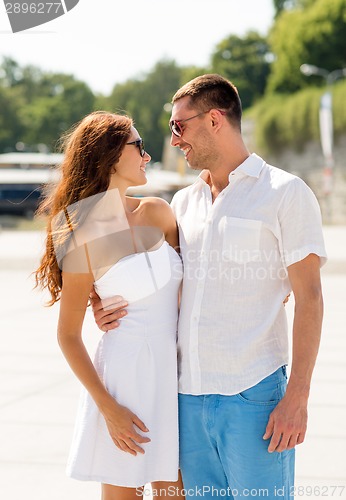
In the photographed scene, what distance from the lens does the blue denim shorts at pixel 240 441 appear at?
2.45 metres

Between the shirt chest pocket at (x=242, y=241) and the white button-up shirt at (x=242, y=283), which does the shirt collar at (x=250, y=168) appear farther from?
the shirt chest pocket at (x=242, y=241)

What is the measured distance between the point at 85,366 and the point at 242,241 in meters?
0.66

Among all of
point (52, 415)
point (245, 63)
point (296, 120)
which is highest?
point (52, 415)

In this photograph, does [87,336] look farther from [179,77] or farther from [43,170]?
[179,77]

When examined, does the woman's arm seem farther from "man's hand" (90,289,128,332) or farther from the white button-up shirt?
the white button-up shirt

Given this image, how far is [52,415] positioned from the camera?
5258 mm

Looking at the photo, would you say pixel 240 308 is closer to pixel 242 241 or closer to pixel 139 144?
pixel 242 241

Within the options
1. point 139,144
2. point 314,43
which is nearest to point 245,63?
point 314,43

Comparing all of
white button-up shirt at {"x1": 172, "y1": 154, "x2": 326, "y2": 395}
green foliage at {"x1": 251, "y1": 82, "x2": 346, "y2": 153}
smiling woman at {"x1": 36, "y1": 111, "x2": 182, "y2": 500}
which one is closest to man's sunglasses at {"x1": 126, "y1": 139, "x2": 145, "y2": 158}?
smiling woman at {"x1": 36, "y1": 111, "x2": 182, "y2": 500}

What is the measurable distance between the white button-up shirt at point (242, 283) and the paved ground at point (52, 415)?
1735 millimetres

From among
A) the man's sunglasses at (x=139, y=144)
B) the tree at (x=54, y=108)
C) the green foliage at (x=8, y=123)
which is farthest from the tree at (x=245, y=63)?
the man's sunglasses at (x=139, y=144)

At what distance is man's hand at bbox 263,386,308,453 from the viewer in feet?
7.84

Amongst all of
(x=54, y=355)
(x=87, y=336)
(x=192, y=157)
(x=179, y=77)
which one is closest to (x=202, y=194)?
(x=192, y=157)

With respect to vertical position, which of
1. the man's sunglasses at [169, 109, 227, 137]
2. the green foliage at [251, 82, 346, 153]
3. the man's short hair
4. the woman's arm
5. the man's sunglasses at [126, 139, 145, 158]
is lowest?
the green foliage at [251, 82, 346, 153]
